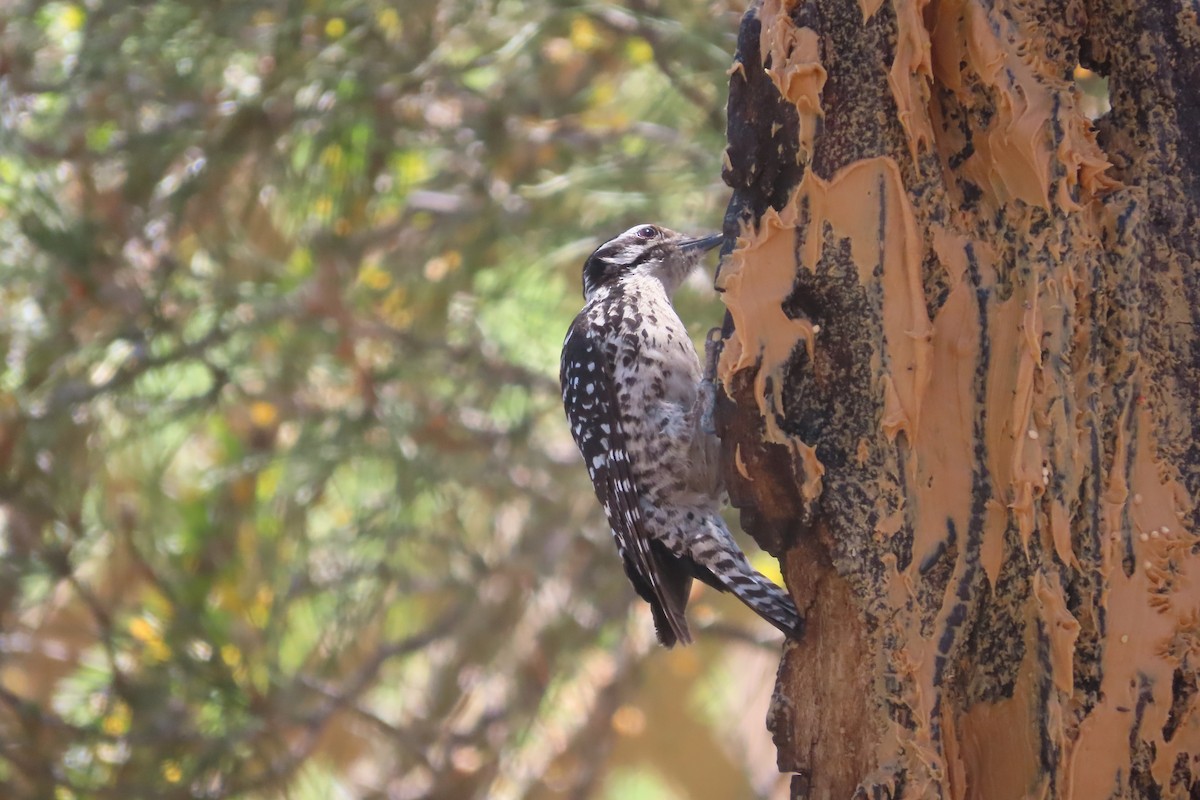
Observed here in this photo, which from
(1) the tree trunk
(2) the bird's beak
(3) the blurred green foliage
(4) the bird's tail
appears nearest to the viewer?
(1) the tree trunk

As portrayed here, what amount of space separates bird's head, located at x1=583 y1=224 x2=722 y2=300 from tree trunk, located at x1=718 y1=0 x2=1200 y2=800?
1.24m

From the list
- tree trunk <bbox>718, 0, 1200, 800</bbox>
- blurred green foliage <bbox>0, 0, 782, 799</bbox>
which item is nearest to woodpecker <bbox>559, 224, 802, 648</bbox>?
tree trunk <bbox>718, 0, 1200, 800</bbox>

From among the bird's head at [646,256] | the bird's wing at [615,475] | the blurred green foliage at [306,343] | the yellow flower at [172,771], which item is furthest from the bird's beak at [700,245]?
the yellow flower at [172,771]

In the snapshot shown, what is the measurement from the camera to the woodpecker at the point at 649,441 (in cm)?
314

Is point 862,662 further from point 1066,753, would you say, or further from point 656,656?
point 656,656

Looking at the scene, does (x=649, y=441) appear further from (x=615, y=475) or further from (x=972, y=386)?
(x=972, y=386)

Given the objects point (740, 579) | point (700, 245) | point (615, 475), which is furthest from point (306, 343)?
point (740, 579)

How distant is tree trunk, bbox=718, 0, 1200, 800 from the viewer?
6.69 ft

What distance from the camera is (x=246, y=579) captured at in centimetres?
531

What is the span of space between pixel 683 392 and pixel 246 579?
273 cm

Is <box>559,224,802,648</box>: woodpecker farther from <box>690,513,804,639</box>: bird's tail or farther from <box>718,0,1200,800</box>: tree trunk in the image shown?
<box>718,0,1200,800</box>: tree trunk

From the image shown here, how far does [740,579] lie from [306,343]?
9.03 ft

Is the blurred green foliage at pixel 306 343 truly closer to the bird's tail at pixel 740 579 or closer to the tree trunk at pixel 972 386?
the bird's tail at pixel 740 579

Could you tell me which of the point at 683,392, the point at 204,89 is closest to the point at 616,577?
the point at 683,392
